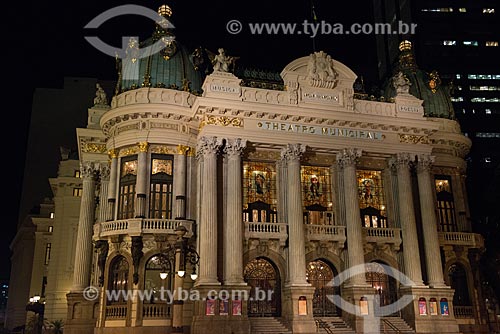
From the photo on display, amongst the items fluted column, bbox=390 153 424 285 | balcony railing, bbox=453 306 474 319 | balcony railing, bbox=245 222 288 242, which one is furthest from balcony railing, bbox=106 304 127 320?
balcony railing, bbox=453 306 474 319

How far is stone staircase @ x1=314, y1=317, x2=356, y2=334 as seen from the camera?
106 feet

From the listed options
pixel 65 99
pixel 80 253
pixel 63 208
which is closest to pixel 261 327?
pixel 80 253

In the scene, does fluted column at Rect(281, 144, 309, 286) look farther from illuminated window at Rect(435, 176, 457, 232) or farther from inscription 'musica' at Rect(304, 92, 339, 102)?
illuminated window at Rect(435, 176, 457, 232)

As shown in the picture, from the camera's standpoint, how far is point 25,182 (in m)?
73.4

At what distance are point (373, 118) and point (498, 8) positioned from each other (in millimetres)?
70961

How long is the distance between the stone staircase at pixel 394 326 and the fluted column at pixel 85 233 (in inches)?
818

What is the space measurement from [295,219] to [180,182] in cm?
818

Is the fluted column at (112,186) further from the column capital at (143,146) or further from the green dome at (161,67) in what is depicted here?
the green dome at (161,67)

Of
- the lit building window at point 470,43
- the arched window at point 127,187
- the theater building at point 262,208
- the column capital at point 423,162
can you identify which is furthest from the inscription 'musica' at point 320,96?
the lit building window at point 470,43

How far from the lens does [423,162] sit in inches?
1496

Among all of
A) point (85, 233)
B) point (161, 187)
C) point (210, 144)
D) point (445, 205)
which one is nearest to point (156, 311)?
point (161, 187)

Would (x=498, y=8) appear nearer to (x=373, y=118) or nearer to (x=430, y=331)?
(x=373, y=118)

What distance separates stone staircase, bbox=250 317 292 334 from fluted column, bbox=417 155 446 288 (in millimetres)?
11244

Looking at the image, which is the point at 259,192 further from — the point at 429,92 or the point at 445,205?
the point at 429,92
